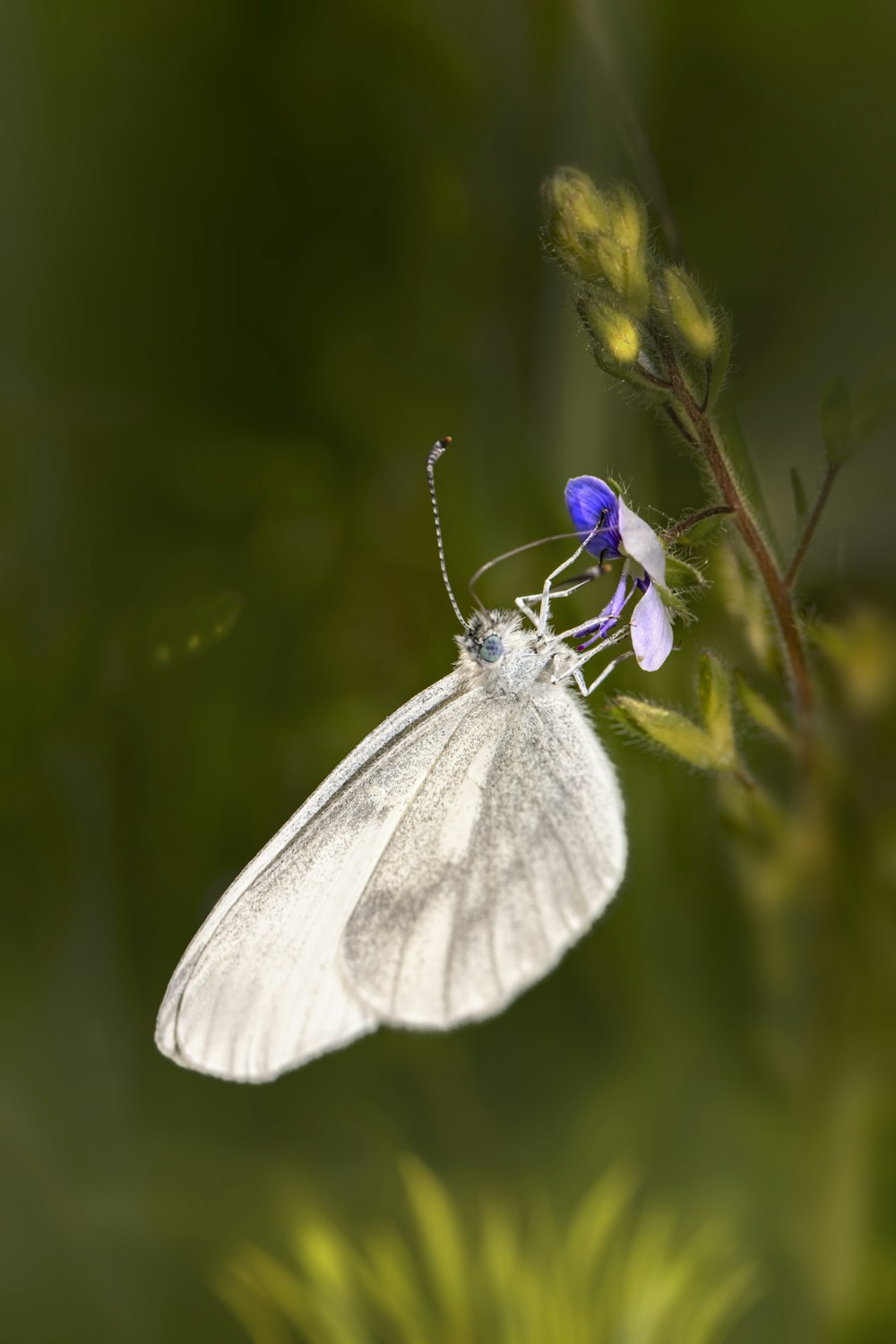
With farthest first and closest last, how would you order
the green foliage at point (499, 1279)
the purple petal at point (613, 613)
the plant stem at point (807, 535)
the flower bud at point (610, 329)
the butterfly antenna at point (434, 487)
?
the green foliage at point (499, 1279)
the butterfly antenna at point (434, 487)
the purple petal at point (613, 613)
the plant stem at point (807, 535)
the flower bud at point (610, 329)

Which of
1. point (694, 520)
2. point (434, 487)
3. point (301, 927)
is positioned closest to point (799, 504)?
point (694, 520)

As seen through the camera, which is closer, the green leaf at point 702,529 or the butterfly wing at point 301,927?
the green leaf at point 702,529

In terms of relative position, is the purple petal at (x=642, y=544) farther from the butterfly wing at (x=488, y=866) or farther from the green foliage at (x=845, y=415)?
the butterfly wing at (x=488, y=866)

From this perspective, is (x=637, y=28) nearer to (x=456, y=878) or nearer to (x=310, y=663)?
(x=310, y=663)

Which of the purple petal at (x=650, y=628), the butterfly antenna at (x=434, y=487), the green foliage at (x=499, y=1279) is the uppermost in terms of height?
the butterfly antenna at (x=434, y=487)

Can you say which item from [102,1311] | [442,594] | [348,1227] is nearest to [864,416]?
[442,594]

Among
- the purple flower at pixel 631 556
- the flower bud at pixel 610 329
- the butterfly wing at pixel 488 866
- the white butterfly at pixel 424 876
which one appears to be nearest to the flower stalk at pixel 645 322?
the flower bud at pixel 610 329

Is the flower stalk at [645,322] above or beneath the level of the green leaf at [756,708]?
above

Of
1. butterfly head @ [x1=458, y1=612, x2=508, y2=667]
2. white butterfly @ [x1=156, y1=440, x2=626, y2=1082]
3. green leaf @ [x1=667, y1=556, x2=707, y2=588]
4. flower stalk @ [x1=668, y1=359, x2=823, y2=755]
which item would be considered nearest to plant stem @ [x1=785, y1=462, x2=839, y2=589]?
flower stalk @ [x1=668, y1=359, x2=823, y2=755]
